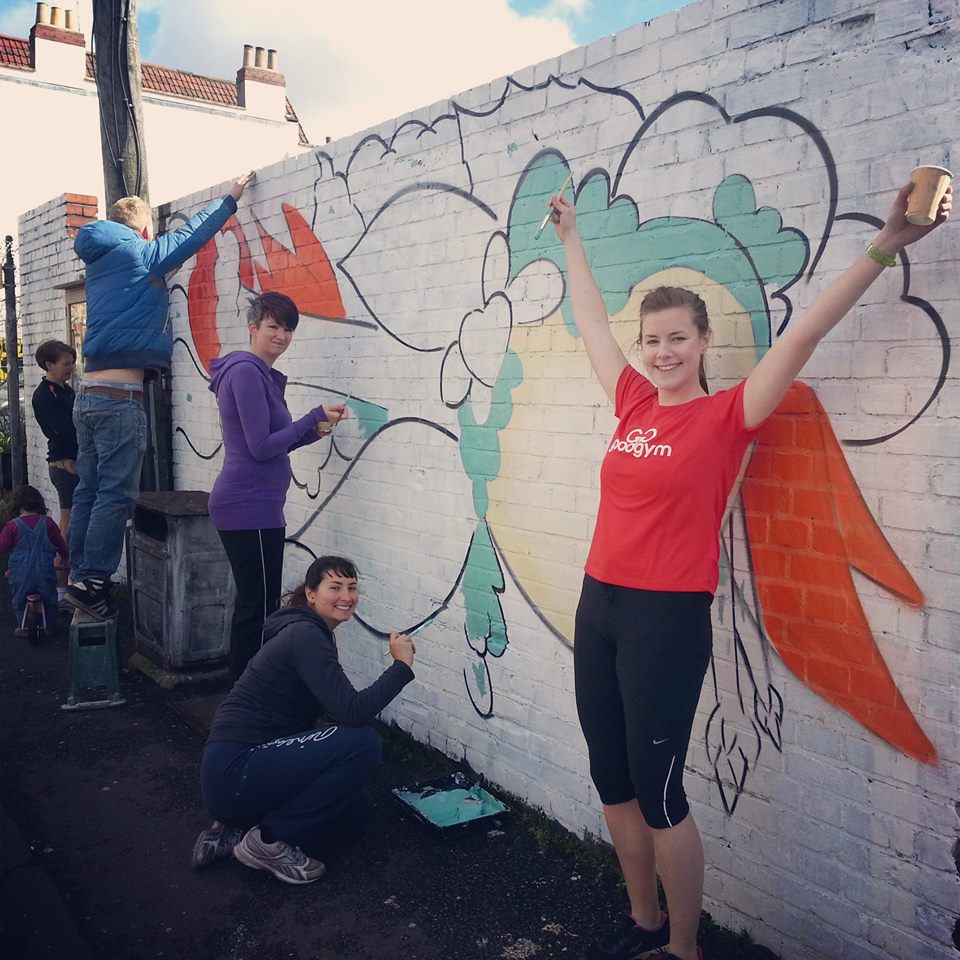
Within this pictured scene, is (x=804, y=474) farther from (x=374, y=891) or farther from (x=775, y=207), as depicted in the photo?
(x=374, y=891)

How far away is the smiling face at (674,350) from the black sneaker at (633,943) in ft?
5.27

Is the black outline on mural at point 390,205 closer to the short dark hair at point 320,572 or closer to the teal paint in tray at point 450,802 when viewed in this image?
the short dark hair at point 320,572

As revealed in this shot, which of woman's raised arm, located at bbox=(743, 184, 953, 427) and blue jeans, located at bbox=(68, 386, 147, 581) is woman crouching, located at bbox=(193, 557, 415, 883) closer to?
woman's raised arm, located at bbox=(743, 184, 953, 427)

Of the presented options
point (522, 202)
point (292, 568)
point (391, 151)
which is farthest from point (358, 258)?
point (292, 568)

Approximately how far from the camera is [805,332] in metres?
2.12

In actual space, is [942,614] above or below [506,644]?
above

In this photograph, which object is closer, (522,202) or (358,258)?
(522,202)

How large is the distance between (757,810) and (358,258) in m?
3.11

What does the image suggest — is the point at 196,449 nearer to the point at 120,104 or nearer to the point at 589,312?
the point at 120,104

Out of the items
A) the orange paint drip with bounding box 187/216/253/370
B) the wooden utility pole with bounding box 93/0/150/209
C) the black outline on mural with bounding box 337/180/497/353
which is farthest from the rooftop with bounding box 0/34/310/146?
the black outline on mural with bounding box 337/180/497/353

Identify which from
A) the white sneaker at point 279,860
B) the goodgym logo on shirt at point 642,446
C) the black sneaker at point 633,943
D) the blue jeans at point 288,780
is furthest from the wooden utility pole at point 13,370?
the black sneaker at point 633,943

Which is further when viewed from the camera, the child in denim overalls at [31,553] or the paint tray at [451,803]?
the child in denim overalls at [31,553]

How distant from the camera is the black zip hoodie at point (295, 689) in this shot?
313cm

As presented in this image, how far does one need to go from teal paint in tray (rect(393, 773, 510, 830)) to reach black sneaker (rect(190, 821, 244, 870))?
681mm
